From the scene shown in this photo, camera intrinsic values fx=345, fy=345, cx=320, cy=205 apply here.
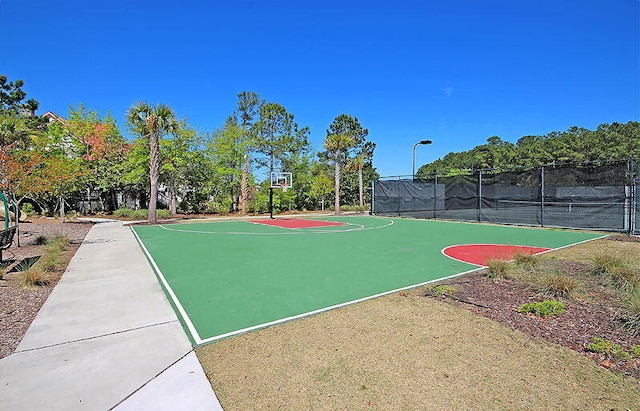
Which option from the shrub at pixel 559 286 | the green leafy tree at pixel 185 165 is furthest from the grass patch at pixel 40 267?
the green leafy tree at pixel 185 165

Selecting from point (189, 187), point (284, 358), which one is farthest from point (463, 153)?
point (284, 358)

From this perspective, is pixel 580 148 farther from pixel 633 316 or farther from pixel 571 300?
pixel 633 316

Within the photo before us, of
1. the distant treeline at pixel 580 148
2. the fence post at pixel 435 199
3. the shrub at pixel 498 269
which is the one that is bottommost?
the shrub at pixel 498 269

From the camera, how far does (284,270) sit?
21.1 feet

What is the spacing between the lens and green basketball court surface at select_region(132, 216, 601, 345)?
4.20m

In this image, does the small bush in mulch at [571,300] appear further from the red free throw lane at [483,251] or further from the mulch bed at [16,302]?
the mulch bed at [16,302]

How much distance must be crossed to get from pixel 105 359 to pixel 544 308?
177 inches

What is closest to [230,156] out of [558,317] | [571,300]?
[571,300]

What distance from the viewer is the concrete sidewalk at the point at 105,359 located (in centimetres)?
239

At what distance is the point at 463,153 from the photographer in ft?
225

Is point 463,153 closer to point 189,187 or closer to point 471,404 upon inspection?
point 189,187

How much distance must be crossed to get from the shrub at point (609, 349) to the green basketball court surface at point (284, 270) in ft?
7.83

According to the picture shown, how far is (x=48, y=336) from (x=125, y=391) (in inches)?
64.4

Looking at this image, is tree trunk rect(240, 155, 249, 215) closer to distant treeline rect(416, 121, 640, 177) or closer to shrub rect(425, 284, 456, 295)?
distant treeline rect(416, 121, 640, 177)
